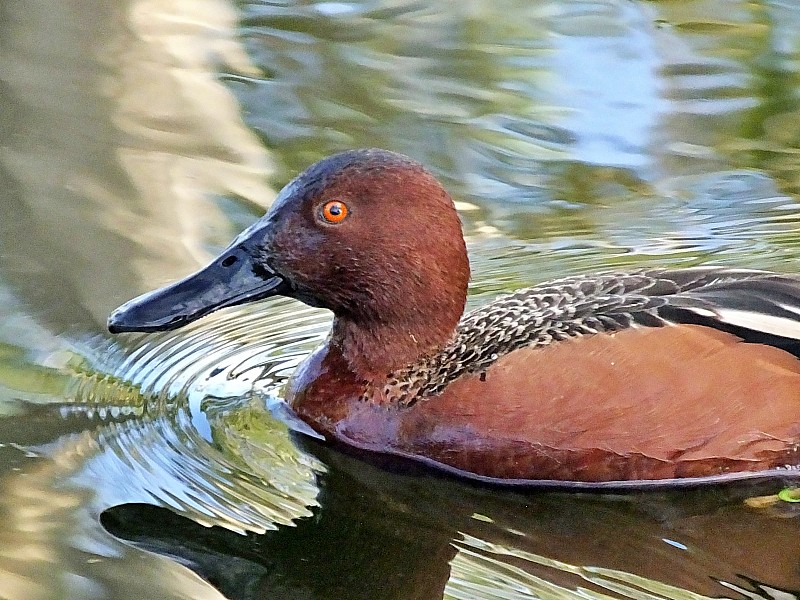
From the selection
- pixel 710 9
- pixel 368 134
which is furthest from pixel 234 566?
pixel 710 9

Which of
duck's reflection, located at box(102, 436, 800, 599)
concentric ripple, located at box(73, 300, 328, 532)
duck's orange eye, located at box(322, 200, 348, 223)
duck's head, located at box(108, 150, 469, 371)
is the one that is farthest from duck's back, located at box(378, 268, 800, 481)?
duck's orange eye, located at box(322, 200, 348, 223)

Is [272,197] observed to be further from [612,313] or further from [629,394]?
[629,394]

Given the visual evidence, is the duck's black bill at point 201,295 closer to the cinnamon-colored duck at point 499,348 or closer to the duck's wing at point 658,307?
the cinnamon-colored duck at point 499,348

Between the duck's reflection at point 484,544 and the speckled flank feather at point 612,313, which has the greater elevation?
the speckled flank feather at point 612,313

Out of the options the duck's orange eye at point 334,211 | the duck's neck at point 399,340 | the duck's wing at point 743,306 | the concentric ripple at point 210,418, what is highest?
the duck's orange eye at point 334,211

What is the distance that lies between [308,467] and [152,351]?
3.74 feet

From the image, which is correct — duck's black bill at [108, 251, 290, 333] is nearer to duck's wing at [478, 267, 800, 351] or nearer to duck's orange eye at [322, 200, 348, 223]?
duck's orange eye at [322, 200, 348, 223]

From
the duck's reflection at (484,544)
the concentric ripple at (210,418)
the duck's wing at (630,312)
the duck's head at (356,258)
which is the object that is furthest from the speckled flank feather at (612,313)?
the concentric ripple at (210,418)

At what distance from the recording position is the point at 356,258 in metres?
5.28

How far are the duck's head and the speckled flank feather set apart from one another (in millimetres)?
134

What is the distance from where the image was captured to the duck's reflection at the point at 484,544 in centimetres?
437

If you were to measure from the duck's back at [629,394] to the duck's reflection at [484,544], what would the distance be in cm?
12

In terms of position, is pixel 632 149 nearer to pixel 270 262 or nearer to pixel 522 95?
pixel 522 95

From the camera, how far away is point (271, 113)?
836cm
